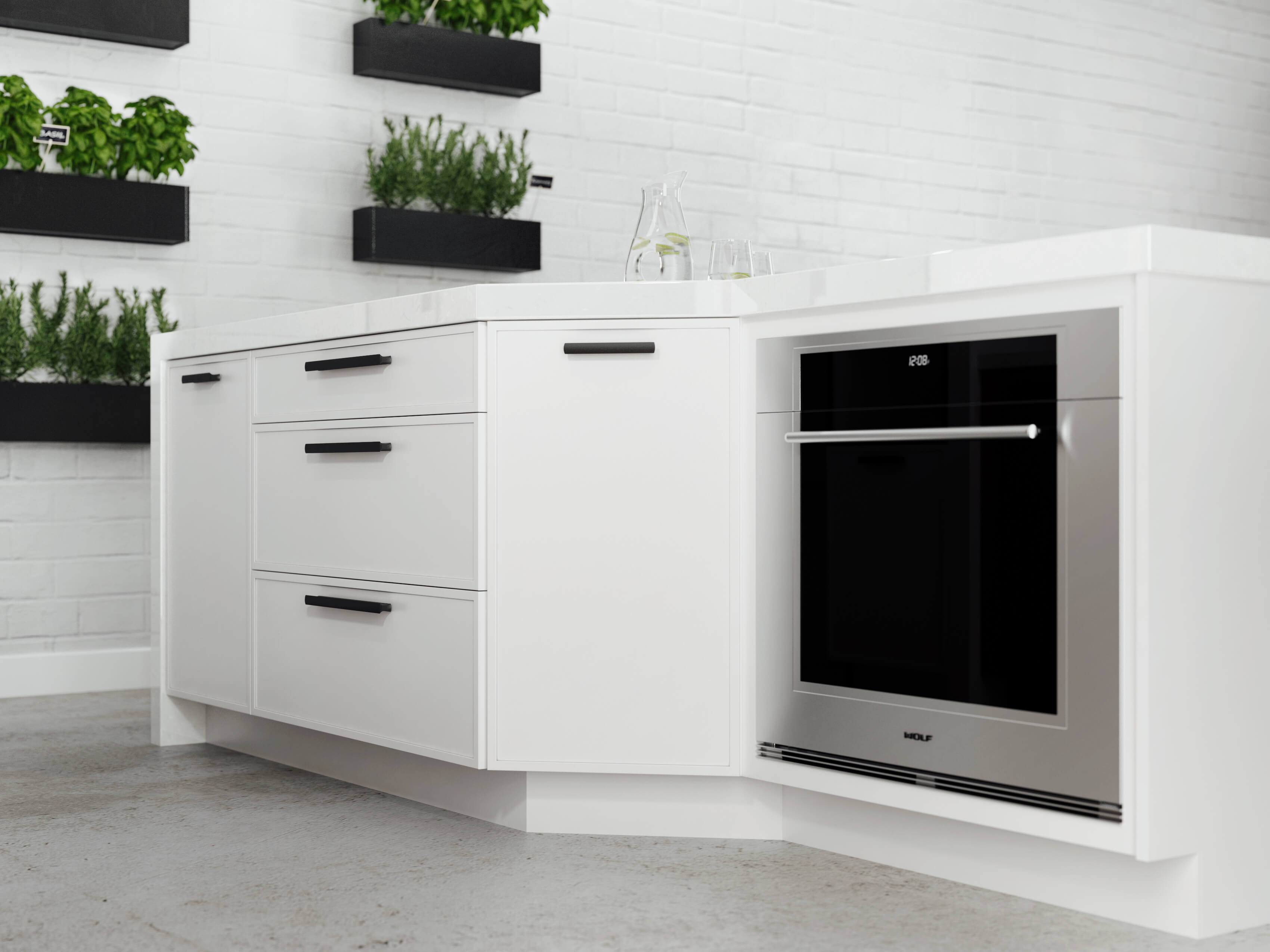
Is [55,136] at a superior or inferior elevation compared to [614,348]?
superior

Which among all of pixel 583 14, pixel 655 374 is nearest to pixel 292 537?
pixel 655 374

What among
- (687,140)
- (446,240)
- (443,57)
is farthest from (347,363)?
(687,140)

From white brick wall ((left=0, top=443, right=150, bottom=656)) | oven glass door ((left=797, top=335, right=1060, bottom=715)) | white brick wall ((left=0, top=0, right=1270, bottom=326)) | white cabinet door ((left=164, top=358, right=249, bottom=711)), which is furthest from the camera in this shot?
white brick wall ((left=0, top=0, right=1270, bottom=326))

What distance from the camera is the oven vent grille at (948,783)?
1915 millimetres

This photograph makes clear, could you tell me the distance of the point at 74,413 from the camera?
3918 millimetres

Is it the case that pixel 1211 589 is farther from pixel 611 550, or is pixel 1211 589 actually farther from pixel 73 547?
pixel 73 547

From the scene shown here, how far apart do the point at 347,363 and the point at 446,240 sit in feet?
5.81

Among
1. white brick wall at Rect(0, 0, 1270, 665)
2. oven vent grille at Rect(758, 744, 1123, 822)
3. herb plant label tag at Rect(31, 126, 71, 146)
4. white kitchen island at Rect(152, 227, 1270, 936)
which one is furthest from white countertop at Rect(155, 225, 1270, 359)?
white brick wall at Rect(0, 0, 1270, 665)

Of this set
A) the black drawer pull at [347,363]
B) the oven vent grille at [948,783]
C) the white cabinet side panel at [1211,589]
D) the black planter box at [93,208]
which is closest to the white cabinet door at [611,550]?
the oven vent grille at [948,783]

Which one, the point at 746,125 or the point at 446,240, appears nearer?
the point at 446,240

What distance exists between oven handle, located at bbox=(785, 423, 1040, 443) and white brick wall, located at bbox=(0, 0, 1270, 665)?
2.46m

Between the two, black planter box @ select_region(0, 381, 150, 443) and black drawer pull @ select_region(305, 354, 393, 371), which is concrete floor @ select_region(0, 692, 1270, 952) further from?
black planter box @ select_region(0, 381, 150, 443)

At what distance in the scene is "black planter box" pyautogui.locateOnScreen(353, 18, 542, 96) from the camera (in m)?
4.34

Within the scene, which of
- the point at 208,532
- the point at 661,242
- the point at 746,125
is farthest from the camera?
the point at 746,125
